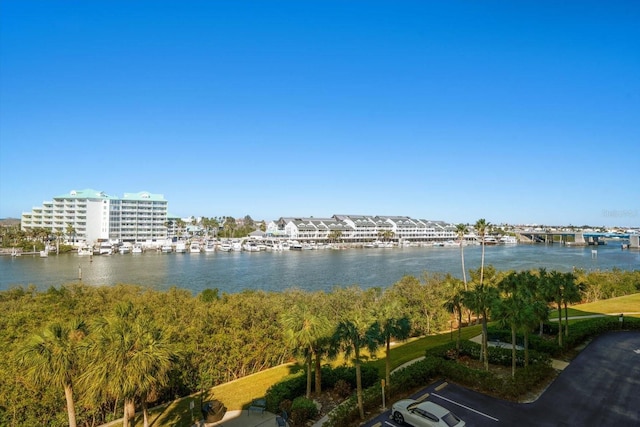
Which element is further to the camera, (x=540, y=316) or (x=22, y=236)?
(x=22, y=236)

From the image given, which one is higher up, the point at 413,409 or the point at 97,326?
the point at 97,326

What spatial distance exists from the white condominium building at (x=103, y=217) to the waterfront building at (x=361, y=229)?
46.5 meters

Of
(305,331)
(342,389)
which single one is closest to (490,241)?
(342,389)

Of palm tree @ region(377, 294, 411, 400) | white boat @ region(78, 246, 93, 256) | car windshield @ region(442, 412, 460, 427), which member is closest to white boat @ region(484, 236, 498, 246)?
white boat @ region(78, 246, 93, 256)

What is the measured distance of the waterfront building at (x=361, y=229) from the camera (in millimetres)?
160500

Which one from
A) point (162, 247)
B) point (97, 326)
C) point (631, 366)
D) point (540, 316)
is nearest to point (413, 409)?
point (540, 316)

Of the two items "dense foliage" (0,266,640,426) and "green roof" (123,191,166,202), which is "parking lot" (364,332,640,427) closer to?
"dense foliage" (0,266,640,426)

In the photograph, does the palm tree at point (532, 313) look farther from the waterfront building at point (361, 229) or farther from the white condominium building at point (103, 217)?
the waterfront building at point (361, 229)

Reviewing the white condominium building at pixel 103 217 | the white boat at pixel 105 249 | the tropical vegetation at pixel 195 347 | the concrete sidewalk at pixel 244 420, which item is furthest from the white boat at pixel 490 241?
the concrete sidewalk at pixel 244 420

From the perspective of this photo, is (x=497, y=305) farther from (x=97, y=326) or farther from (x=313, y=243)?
(x=313, y=243)

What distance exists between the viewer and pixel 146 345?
43.1ft

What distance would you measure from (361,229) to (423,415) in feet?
515

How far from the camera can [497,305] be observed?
18953mm

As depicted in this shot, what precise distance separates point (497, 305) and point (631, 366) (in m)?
8.40
